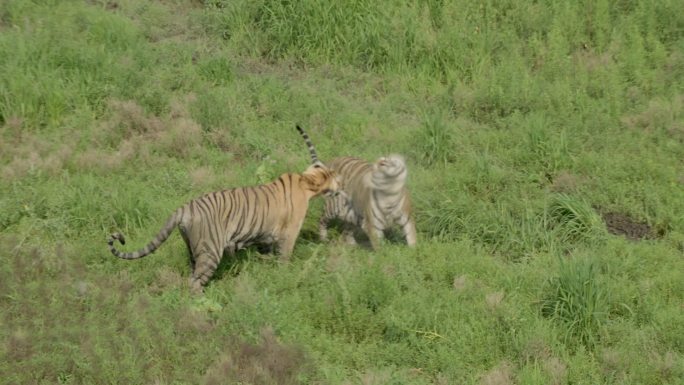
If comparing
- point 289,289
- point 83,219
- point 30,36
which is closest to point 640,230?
point 289,289

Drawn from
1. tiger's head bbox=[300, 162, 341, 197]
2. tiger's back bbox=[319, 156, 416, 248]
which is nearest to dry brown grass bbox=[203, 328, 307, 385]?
tiger's head bbox=[300, 162, 341, 197]

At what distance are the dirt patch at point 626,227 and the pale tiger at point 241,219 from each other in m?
2.19

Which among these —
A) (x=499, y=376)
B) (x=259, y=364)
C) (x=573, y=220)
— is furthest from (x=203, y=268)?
(x=573, y=220)

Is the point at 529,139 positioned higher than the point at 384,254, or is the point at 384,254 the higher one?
the point at 529,139

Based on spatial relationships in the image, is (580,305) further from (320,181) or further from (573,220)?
(320,181)

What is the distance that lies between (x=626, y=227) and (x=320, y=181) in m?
2.42

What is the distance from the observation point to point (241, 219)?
264 inches

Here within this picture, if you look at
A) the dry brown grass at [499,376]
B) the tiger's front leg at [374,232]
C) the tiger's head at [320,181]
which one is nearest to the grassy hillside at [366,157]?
the dry brown grass at [499,376]

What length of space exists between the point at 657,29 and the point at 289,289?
5384mm

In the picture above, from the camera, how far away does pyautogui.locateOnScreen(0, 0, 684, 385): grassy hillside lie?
5777mm

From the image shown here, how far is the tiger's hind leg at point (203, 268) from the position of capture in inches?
253

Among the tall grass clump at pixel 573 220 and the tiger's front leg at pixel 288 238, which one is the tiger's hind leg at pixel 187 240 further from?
the tall grass clump at pixel 573 220

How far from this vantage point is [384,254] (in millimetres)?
6898

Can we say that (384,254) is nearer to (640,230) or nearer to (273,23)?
(640,230)
